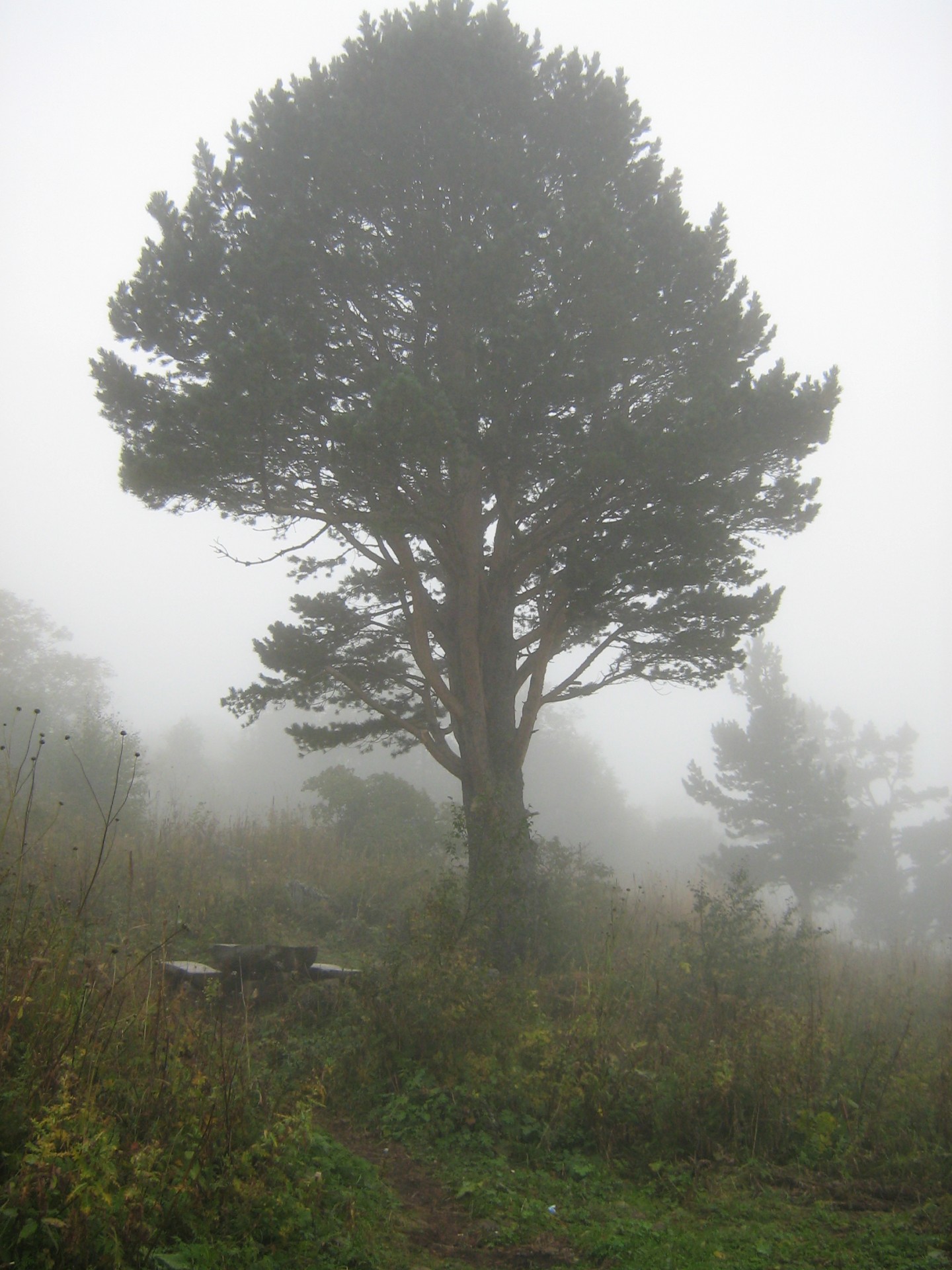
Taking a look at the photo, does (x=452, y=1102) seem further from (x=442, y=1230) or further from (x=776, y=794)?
(x=776, y=794)

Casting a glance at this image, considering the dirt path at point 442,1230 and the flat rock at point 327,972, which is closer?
the dirt path at point 442,1230

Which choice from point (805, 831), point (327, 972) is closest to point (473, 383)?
point (327, 972)

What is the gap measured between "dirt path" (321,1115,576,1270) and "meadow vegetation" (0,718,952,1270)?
17 mm

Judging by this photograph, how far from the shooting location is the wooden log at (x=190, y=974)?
651 centimetres

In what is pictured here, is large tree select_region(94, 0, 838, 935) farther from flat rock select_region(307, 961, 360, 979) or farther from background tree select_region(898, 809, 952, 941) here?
background tree select_region(898, 809, 952, 941)

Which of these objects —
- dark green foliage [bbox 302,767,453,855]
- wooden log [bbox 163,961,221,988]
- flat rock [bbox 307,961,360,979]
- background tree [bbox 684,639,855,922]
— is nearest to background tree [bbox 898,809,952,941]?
background tree [bbox 684,639,855,922]

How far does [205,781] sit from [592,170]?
48.0m

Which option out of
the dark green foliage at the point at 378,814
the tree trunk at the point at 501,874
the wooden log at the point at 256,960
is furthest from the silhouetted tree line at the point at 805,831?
the wooden log at the point at 256,960

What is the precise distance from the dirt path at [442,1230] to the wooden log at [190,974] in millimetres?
2408

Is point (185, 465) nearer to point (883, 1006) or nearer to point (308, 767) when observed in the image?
point (883, 1006)

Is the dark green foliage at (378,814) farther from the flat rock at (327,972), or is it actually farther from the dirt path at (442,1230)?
the dirt path at (442,1230)

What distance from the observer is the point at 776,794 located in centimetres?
3078

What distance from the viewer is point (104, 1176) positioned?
267 centimetres

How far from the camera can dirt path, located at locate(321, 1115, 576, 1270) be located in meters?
3.61
